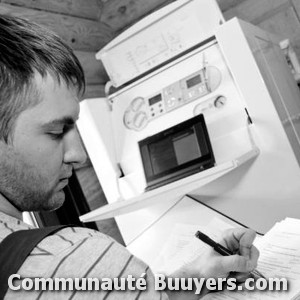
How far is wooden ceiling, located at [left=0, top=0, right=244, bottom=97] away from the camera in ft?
5.90

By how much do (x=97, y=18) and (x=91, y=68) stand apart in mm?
378

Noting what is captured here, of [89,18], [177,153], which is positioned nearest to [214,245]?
[177,153]

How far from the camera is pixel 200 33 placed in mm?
1516

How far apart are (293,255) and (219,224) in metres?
0.33

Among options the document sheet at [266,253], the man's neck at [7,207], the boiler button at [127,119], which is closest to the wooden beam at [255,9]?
the boiler button at [127,119]

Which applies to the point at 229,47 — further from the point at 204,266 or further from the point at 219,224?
the point at 204,266

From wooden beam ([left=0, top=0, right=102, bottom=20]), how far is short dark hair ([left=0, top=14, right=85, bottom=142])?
4.05 feet

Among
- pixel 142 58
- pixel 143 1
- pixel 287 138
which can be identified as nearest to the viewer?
pixel 287 138

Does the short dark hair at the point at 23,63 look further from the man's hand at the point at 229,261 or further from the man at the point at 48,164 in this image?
the man's hand at the point at 229,261

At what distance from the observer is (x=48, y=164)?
578mm

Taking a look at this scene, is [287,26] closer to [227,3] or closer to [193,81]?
[227,3]

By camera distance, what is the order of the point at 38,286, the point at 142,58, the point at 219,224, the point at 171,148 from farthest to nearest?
the point at 142,58 < the point at 171,148 < the point at 219,224 < the point at 38,286

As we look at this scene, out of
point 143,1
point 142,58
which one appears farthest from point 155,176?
point 143,1

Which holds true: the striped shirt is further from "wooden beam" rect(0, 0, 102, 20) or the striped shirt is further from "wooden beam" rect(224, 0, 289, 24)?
"wooden beam" rect(224, 0, 289, 24)
